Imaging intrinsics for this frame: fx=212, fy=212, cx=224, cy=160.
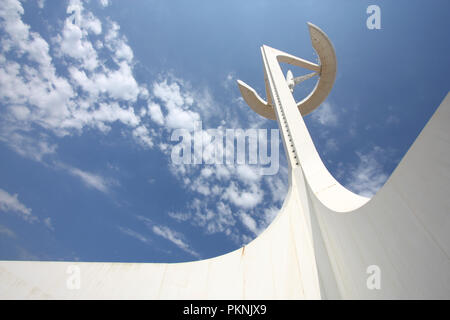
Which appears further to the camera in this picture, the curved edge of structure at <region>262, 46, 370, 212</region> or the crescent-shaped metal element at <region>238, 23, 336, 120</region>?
the crescent-shaped metal element at <region>238, 23, 336, 120</region>

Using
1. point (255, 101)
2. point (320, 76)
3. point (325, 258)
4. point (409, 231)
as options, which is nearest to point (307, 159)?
point (325, 258)

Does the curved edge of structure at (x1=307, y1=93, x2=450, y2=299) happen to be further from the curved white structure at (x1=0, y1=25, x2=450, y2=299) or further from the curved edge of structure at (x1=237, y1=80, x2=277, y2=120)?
the curved edge of structure at (x1=237, y1=80, x2=277, y2=120)

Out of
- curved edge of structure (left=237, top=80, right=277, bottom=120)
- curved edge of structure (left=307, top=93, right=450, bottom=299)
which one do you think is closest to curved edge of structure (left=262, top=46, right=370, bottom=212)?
curved edge of structure (left=307, top=93, right=450, bottom=299)

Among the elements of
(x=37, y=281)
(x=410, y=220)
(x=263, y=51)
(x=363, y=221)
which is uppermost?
(x=263, y=51)

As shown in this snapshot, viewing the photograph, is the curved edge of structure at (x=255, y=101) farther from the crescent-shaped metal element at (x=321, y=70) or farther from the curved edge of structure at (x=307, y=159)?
the curved edge of structure at (x=307, y=159)

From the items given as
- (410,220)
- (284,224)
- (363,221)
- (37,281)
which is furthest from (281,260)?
(37,281)

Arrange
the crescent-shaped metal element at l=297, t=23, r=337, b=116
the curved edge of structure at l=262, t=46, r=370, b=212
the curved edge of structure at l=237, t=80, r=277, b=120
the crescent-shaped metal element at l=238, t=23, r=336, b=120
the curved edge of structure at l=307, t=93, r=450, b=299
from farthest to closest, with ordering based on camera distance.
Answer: the curved edge of structure at l=237, t=80, r=277, b=120, the crescent-shaped metal element at l=238, t=23, r=336, b=120, the crescent-shaped metal element at l=297, t=23, r=337, b=116, the curved edge of structure at l=262, t=46, r=370, b=212, the curved edge of structure at l=307, t=93, r=450, b=299

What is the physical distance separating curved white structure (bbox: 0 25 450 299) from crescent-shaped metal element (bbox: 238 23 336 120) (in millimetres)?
8326

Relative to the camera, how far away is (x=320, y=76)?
11891 millimetres

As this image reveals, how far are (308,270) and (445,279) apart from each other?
7.13 ft

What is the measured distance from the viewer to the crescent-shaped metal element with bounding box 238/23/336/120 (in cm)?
1059

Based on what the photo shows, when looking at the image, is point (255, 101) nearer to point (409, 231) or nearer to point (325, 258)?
point (325, 258)

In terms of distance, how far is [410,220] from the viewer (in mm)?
1778
